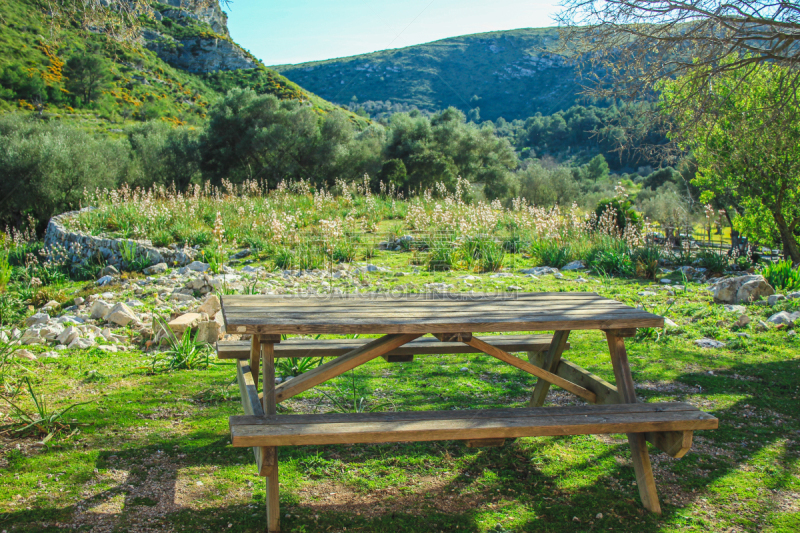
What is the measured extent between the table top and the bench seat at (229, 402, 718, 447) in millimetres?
390

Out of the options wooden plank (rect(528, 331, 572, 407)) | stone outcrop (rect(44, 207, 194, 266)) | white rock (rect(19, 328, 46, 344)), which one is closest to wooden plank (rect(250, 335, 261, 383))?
wooden plank (rect(528, 331, 572, 407))

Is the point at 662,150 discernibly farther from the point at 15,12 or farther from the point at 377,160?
the point at 15,12

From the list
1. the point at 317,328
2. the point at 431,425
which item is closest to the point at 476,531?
the point at 431,425

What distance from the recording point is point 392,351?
9.98 feet

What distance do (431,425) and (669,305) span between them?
17.3 feet

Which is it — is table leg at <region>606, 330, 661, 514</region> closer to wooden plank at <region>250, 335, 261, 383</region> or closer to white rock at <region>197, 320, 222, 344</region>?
wooden plank at <region>250, 335, 261, 383</region>

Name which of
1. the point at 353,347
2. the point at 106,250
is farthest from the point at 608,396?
the point at 106,250

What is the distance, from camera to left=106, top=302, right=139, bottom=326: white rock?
548cm

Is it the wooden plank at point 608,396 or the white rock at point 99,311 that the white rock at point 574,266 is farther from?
the white rock at point 99,311

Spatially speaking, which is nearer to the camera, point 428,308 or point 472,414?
point 472,414

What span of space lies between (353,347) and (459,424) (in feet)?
4.29

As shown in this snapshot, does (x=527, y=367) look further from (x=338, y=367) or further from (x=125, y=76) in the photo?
(x=125, y=76)

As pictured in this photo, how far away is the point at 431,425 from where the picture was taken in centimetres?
211

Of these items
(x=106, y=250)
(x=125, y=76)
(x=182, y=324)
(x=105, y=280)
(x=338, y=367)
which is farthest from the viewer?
(x=125, y=76)
